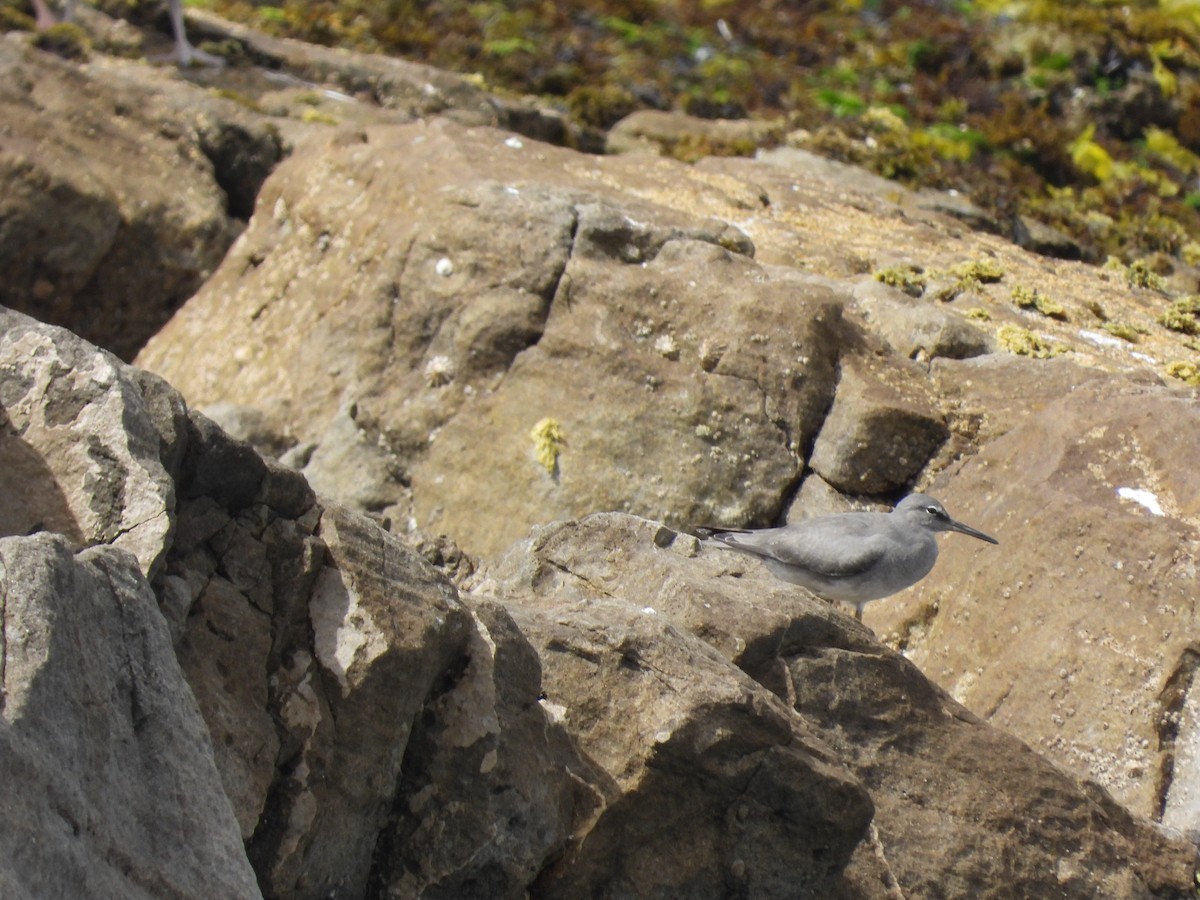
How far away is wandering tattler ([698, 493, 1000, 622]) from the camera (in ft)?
31.8

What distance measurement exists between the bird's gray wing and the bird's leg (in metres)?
14.1

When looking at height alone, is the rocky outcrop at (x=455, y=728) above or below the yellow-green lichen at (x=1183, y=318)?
above

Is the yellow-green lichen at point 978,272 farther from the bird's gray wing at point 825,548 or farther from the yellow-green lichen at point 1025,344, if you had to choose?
the bird's gray wing at point 825,548

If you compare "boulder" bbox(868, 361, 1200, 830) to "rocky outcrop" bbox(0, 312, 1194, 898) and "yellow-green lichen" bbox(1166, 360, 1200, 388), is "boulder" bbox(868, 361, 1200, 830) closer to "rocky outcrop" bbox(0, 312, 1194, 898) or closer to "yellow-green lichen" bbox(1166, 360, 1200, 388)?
"yellow-green lichen" bbox(1166, 360, 1200, 388)

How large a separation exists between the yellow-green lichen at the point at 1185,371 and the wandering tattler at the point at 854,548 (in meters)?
3.28

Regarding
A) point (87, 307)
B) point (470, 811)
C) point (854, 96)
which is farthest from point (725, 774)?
point (854, 96)

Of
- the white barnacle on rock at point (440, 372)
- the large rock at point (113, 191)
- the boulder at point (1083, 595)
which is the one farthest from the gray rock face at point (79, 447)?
the large rock at point (113, 191)

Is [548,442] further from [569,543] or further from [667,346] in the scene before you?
[569,543]

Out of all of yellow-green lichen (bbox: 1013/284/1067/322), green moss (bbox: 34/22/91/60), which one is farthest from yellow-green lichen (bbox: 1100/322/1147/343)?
green moss (bbox: 34/22/91/60)

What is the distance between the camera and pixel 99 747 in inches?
177

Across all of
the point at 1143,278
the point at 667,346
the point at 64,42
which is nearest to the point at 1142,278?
the point at 1143,278

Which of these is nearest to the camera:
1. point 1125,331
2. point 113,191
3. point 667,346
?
point 667,346

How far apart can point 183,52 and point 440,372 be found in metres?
10.8

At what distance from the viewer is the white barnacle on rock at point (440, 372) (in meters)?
12.2
